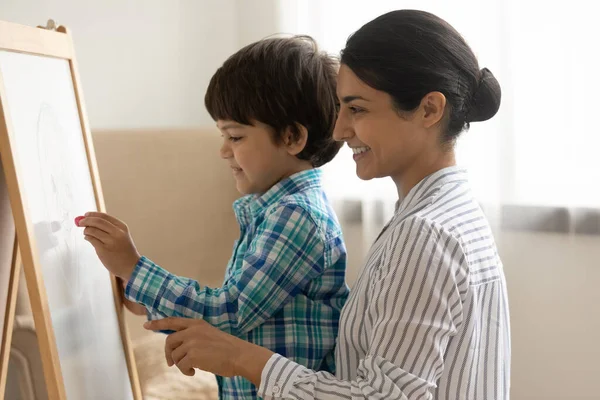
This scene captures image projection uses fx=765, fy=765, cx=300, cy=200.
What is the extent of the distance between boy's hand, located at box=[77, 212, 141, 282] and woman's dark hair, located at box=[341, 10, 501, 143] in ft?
1.68

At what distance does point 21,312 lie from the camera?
161cm

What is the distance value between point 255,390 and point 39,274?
1.55 ft

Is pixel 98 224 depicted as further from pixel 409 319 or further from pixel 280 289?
pixel 409 319

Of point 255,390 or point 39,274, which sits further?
point 255,390

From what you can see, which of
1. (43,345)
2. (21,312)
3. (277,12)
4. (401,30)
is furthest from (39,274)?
(277,12)

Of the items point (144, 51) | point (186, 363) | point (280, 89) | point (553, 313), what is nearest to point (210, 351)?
point (186, 363)

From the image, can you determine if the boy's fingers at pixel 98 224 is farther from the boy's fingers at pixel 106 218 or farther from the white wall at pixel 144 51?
the white wall at pixel 144 51

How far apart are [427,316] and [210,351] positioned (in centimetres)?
36

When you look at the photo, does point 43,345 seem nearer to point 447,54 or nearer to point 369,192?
point 447,54

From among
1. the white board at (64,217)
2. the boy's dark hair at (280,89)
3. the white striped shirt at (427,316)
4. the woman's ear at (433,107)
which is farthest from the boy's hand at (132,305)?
the woman's ear at (433,107)

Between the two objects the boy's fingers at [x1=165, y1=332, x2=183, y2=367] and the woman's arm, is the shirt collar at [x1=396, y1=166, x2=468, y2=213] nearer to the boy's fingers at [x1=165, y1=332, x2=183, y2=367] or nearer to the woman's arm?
the woman's arm

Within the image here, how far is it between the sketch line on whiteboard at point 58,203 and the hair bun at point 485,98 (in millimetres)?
708

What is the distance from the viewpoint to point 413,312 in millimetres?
1041

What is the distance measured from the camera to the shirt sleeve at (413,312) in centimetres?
104
